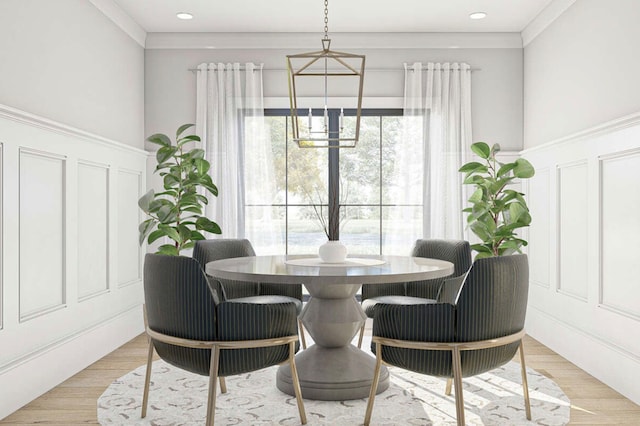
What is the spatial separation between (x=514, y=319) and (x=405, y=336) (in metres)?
0.51

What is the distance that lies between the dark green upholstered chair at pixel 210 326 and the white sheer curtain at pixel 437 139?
9.97ft

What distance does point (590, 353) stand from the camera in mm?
3730

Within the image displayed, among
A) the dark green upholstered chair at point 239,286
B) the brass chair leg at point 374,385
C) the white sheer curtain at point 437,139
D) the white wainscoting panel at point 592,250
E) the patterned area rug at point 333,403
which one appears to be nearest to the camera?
the brass chair leg at point 374,385

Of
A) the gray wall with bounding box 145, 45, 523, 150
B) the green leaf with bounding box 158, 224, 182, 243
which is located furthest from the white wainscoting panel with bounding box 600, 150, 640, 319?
the green leaf with bounding box 158, 224, 182, 243

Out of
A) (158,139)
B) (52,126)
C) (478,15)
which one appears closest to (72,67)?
(52,126)

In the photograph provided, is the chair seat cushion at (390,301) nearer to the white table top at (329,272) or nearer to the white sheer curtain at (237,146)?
the white table top at (329,272)

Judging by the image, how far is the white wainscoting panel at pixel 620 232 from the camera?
3.23 meters

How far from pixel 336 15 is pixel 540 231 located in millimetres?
2550

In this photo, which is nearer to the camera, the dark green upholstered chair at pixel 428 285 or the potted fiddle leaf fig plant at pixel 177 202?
the dark green upholstered chair at pixel 428 285

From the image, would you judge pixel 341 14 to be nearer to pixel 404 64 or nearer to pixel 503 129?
pixel 404 64

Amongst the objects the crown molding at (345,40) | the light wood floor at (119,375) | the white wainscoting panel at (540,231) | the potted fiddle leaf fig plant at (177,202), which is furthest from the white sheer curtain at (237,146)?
the white wainscoting panel at (540,231)

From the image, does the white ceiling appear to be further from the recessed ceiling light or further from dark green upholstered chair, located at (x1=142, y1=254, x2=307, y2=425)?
dark green upholstered chair, located at (x1=142, y1=254, x2=307, y2=425)

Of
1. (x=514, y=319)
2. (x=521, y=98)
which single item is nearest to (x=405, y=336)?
(x=514, y=319)

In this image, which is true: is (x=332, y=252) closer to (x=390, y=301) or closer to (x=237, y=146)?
(x=390, y=301)
